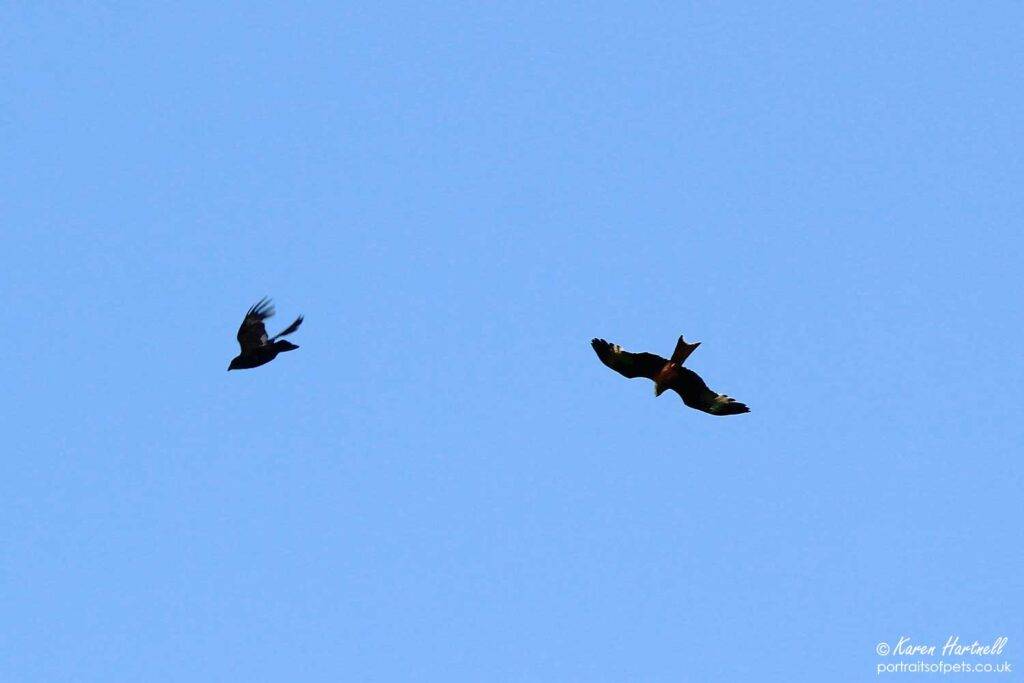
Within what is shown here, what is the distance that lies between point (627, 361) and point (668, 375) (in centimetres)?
83

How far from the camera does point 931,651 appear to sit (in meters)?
31.6

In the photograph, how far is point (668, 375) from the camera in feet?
99.6

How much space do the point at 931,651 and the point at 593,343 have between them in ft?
30.1

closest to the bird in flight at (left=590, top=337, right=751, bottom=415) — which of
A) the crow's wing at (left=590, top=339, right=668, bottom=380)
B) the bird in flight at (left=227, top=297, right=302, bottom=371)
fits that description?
the crow's wing at (left=590, top=339, right=668, bottom=380)

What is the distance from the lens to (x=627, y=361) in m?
30.3

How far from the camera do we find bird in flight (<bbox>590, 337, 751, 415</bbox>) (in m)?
30.2

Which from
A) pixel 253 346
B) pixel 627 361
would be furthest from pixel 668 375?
pixel 253 346

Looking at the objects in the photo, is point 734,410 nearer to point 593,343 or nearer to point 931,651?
point 593,343

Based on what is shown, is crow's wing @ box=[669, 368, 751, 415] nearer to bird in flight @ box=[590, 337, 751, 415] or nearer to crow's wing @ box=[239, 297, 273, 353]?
bird in flight @ box=[590, 337, 751, 415]

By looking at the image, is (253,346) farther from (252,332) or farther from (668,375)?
(668,375)

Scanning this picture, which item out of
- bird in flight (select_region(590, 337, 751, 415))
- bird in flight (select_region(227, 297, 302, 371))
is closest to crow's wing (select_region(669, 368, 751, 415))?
bird in flight (select_region(590, 337, 751, 415))

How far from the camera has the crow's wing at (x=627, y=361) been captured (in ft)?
98.9

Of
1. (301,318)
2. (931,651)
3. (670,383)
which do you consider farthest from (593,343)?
(931,651)

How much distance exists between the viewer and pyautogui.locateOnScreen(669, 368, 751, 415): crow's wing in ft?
100
